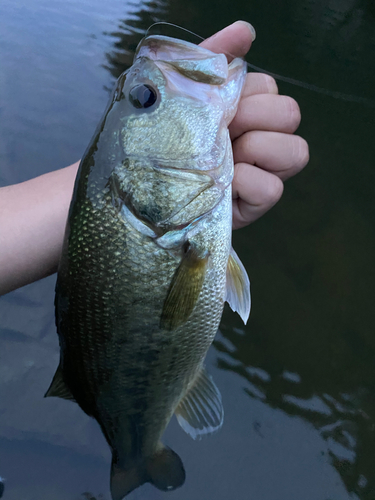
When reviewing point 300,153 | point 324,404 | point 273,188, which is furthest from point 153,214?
point 324,404

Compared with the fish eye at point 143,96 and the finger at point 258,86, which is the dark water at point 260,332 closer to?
the finger at point 258,86

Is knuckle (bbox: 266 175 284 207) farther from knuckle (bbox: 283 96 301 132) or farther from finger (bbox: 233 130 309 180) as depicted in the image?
knuckle (bbox: 283 96 301 132)

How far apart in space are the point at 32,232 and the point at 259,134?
1.05 meters

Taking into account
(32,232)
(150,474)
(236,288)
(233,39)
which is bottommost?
(150,474)

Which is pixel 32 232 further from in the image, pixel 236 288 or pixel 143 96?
pixel 236 288

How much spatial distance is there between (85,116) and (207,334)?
3178mm

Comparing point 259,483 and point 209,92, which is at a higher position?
point 209,92

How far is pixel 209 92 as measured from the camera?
42.5 inches

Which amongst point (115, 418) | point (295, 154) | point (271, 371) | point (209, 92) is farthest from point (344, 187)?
point (115, 418)

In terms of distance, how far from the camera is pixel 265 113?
1.23 meters

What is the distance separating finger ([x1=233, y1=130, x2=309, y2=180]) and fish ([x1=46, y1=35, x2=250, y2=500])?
0.53 ft

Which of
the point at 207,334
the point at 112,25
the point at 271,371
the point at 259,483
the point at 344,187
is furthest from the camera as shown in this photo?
the point at 112,25

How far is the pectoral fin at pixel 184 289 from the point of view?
41.9 inches

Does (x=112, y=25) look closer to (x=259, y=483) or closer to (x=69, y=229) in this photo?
(x=69, y=229)
